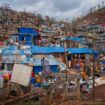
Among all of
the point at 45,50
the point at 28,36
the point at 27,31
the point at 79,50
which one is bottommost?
the point at 79,50

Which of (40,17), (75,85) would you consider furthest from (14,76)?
(40,17)

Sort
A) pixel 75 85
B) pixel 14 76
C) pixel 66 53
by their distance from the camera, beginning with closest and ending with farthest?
pixel 75 85
pixel 14 76
pixel 66 53

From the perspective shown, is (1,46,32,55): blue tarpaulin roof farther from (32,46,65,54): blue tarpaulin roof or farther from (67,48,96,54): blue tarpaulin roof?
(67,48,96,54): blue tarpaulin roof

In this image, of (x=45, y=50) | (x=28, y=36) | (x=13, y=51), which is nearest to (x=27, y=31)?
(x=28, y=36)

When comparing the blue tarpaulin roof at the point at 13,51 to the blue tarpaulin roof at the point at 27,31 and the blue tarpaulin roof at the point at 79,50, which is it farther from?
the blue tarpaulin roof at the point at 27,31

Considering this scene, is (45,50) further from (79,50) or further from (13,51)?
(79,50)

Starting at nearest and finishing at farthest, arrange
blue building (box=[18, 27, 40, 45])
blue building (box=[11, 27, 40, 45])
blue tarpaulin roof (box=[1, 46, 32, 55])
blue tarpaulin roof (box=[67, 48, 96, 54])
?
blue tarpaulin roof (box=[1, 46, 32, 55]), blue tarpaulin roof (box=[67, 48, 96, 54]), blue building (box=[11, 27, 40, 45]), blue building (box=[18, 27, 40, 45])

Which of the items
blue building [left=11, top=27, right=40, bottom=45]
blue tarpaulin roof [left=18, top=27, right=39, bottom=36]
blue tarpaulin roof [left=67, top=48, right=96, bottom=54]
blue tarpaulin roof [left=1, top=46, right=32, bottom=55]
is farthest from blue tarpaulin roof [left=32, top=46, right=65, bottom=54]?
blue tarpaulin roof [left=18, top=27, right=39, bottom=36]

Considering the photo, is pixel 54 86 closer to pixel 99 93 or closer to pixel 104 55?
pixel 99 93

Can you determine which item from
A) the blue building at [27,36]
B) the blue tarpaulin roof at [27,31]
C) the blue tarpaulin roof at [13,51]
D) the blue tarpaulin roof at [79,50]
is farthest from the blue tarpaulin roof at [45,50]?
the blue tarpaulin roof at [27,31]

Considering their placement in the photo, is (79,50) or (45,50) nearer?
(45,50)

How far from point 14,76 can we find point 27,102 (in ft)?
11.4

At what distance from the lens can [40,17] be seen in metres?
58.1

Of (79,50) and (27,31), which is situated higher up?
(27,31)
